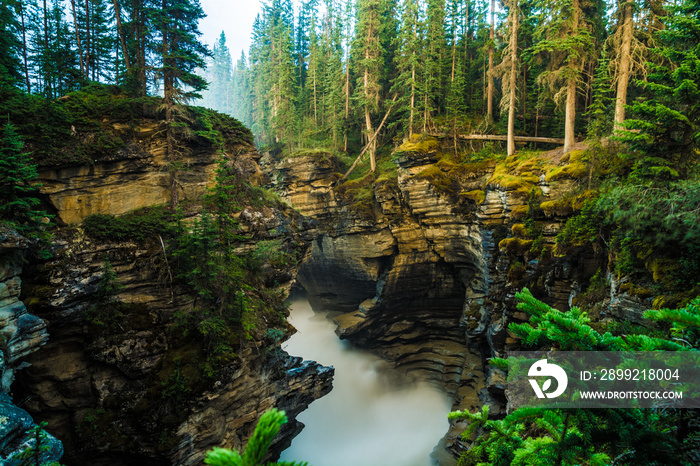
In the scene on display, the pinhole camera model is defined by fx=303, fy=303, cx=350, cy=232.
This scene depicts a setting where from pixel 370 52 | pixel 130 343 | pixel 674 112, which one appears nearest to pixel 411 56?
pixel 370 52

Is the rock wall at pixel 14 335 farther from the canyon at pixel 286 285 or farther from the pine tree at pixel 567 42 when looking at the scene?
the pine tree at pixel 567 42

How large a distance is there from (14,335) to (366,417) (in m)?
17.3

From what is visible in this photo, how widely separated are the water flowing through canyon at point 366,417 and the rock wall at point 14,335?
10430mm

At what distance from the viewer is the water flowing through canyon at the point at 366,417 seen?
16641 mm

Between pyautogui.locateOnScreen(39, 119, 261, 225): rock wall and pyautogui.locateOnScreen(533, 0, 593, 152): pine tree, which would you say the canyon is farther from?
pyautogui.locateOnScreen(533, 0, 593, 152): pine tree

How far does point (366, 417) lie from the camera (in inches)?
741

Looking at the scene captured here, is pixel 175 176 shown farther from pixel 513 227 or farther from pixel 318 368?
pixel 513 227

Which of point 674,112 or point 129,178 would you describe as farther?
point 129,178

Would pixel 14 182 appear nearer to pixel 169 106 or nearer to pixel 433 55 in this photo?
pixel 169 106

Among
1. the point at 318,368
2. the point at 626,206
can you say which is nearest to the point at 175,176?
the point at 318,368

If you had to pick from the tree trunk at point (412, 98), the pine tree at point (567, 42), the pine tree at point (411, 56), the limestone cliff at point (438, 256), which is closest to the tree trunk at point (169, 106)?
the limestone cliff at point (438, 256)

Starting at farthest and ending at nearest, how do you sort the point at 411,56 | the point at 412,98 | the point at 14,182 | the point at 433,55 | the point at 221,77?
1. the point at 221,77
2. the point at 433,55
3. the point at 412,98
4. the point at 411,56
5. the point at 14,182

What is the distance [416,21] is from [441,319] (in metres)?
21.7

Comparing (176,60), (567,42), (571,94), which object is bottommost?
(571,94)
